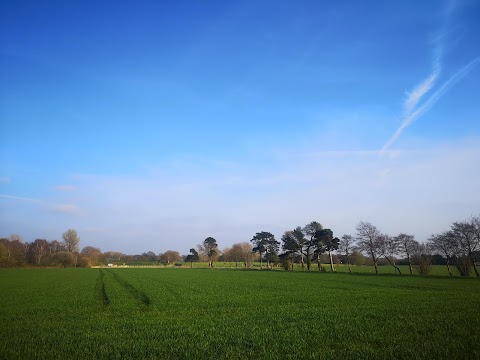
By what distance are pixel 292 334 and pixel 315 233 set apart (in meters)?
81.1

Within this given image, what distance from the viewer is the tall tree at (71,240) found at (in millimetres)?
165875

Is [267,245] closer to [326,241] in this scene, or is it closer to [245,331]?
[326,241]

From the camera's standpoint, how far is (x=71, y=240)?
549 ft

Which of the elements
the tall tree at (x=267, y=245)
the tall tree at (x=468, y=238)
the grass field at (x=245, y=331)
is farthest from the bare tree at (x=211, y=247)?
the grass field at (x=245, y=331)

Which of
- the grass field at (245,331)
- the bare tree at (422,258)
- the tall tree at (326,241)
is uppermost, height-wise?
the tall tree at (326,241)

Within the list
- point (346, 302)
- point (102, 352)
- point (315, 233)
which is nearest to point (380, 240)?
point (315, 233)

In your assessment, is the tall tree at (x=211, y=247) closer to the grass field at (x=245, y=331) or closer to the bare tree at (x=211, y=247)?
the bare tree at (x=211, y=247)

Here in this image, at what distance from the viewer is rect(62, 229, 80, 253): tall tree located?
165875 mm

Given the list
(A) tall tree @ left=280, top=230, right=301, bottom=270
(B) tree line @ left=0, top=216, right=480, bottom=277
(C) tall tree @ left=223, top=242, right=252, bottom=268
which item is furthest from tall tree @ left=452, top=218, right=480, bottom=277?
(C) tall tree @ left=223, top=242, right=252, bottom=268

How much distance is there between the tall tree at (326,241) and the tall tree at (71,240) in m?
145

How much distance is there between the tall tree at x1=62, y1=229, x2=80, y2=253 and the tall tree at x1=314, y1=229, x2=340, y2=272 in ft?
476

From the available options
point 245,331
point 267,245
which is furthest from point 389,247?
point 245,331

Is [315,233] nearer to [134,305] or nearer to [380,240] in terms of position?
[380,240]

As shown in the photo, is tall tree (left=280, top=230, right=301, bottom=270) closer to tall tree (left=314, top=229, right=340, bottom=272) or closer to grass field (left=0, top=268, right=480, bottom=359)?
tall tree (left=314, top=229, right=340, bottom=272)
